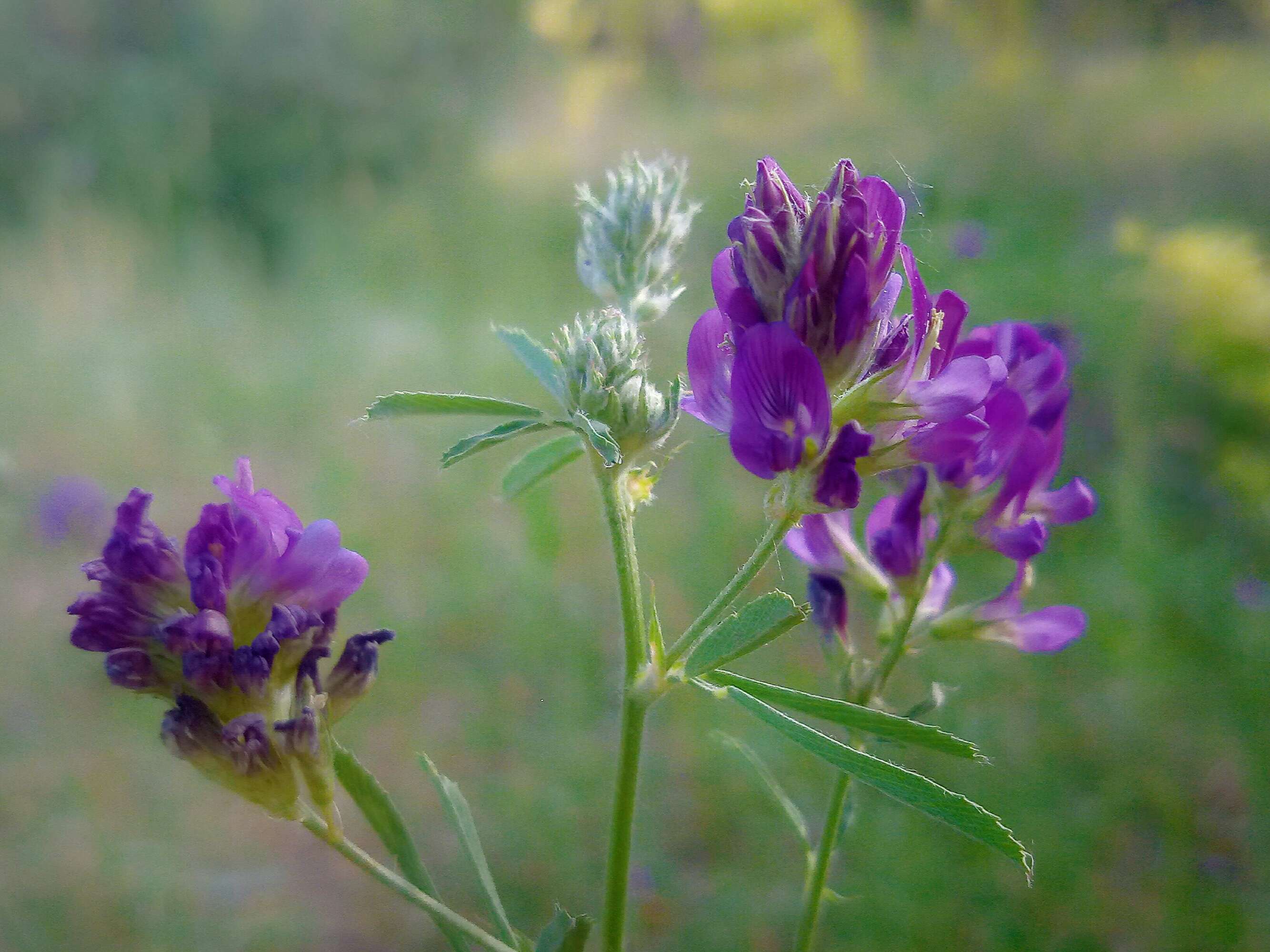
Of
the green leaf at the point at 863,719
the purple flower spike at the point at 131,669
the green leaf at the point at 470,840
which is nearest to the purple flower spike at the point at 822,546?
the green leaf at the point at 863,719

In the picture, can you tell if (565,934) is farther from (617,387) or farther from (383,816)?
(617,387)

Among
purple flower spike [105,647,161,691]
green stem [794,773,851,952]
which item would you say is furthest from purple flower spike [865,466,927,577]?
purple flower spike [105,647,161,691]

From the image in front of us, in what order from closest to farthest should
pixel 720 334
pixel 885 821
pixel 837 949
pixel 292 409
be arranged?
pixel 720 334 < pixel 837 949 < pixel 885 821 < pixel 292 409

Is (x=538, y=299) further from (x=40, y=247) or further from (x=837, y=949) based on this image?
(x=837, y=949)

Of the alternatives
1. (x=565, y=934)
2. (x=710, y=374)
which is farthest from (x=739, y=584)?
(x=565, y=934)

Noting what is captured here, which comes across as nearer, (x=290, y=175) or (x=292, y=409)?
(x=292, y=409)

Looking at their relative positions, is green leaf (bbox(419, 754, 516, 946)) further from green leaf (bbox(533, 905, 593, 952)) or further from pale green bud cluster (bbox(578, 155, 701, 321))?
pale green bud cluster (bbox(578, 155, 701, 321))

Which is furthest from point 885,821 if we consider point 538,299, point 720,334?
point 538,299
